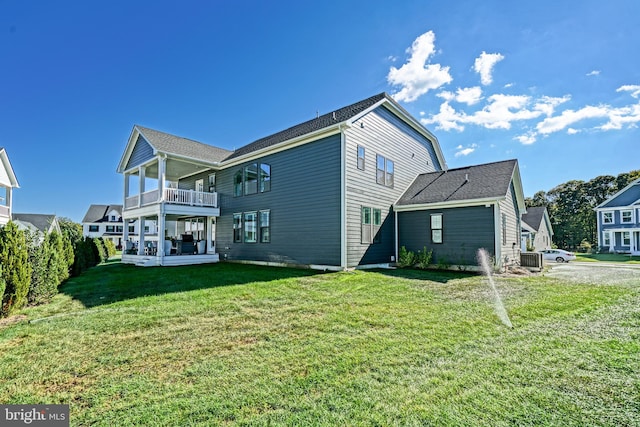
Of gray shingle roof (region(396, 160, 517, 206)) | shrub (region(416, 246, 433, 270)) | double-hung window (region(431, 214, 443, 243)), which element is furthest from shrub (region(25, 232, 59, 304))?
double-hung window (region(431, 214, 443, 243))

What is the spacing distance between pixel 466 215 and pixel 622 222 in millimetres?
30175

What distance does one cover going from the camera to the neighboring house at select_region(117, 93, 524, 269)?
37.7 feet

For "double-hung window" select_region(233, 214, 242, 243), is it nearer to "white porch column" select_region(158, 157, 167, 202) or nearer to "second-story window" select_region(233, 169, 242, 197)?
"second-story window" select_region(233, 169, 242, 197)

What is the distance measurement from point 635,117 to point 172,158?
2750 centimetres

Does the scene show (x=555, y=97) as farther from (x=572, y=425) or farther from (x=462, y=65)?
(x=572, y=425)

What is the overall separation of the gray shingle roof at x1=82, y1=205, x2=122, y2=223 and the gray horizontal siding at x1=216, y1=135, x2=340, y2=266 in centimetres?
4999

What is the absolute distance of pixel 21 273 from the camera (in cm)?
600

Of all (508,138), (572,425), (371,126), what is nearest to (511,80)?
(371,126)

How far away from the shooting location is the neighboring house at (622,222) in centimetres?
2803

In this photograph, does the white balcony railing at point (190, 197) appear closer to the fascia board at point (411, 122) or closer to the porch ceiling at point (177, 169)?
the porch ceiling at point (177, 169)

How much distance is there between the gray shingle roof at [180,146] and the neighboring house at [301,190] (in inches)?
3.6

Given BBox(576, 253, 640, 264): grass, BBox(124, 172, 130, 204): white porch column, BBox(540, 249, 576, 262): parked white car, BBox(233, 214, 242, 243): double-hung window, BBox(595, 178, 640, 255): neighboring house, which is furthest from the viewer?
BBox(595, 178, 640, 255): neighboring house

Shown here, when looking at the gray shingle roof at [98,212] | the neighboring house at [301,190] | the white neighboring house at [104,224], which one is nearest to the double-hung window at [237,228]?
the neighboring house at [301,190]

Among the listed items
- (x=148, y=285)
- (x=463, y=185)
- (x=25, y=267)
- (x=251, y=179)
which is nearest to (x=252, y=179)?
(x=251, y=179)
